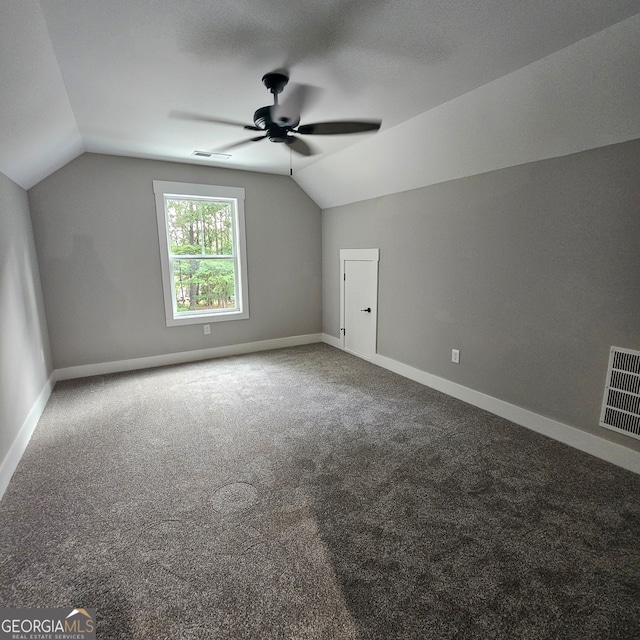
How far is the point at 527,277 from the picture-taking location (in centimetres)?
279

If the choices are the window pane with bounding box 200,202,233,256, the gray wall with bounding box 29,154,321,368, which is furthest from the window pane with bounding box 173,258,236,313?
the gray wall with bounding box 29,154,321,368

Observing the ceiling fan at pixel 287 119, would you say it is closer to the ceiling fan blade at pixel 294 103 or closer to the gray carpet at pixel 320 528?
the ceiling fan blade at pixel 294 103

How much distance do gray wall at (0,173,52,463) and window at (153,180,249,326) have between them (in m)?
1.31

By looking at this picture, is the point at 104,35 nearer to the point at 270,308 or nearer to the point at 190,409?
the point at 190,409

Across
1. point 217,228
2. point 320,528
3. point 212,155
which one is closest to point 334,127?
point 212,155

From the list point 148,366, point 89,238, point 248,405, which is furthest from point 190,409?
point 89,238

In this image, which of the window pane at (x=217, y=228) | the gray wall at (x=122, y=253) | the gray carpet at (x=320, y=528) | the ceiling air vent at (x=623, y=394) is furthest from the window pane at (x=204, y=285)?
the ceiling air vent at (x=623, y=394)

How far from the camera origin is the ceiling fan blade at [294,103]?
2205 mm

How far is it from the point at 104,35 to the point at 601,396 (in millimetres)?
3810

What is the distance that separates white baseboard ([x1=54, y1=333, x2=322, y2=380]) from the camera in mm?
4086

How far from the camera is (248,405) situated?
3328mm

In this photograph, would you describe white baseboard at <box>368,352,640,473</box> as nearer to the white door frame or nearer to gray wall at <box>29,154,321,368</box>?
the white door frame

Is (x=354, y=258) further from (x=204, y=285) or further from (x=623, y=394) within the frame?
(x=623, y=394)

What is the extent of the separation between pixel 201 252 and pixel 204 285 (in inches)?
17.9
